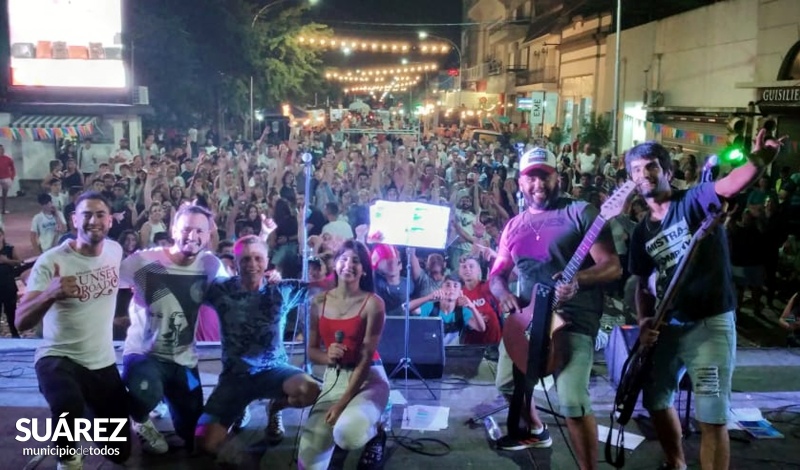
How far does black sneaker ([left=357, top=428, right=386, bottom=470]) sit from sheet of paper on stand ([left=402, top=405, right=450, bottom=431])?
1.77ft

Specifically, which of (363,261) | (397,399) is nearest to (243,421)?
(397,399)

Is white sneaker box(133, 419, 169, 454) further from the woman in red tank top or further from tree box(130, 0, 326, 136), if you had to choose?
tree box(130, 0, 326, 136)

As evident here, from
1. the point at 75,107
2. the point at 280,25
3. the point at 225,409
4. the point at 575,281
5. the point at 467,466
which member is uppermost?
the point at 280,25

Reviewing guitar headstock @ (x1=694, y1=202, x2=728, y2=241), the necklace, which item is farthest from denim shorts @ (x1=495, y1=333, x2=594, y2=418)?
guitar headstock @ (x1=694, y1=202, x2=728, y2=241)

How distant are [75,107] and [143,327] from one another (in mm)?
17785

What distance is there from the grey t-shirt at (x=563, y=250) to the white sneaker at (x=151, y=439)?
7.84 ft

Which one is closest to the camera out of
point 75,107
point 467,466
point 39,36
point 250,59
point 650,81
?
point 467,466

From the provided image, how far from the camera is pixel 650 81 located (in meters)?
23.5

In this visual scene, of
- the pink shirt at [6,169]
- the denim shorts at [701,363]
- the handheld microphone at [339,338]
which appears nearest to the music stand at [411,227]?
the handheld microphone at [339,338]

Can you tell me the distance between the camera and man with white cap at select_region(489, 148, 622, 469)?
152 inches

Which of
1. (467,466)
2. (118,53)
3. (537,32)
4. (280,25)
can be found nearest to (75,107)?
(118,53)

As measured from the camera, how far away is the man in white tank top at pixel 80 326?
4.00 m

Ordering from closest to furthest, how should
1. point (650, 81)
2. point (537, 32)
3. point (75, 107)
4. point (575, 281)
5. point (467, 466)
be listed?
point (575, 281)
point (467, 466)
point (75, 107)
point (650, 81)
point (537, 32)

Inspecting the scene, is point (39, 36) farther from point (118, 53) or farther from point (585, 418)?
point (585, 418)
